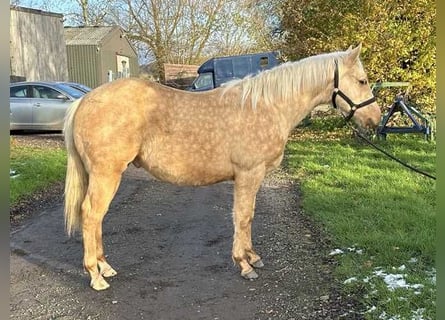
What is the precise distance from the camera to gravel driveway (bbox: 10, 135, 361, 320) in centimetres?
364

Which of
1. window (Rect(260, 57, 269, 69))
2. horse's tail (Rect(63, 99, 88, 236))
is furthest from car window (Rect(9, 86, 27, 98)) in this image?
horse's tail (Rect(63, 99, 88, 236))

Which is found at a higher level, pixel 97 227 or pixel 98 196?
pixel 98 196

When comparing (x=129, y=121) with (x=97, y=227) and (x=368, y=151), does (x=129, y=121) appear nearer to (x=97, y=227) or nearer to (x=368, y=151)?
(x=97, y=227)

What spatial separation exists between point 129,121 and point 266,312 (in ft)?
6.48

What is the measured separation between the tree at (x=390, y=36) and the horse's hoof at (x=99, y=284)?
10317mm

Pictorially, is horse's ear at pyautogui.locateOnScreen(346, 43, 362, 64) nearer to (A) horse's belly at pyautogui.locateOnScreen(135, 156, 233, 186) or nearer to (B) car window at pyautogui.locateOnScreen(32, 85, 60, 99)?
(A) horse's belly at pyautogui.locateOnScreen(135, 156, 233, 186)

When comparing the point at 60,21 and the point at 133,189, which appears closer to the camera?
the point at 133,189

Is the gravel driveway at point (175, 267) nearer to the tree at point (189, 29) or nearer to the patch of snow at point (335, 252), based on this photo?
the patch of snow at point (335, 252)

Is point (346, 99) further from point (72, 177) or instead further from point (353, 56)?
point (72, 177)

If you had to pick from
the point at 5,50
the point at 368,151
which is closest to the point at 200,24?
the point at 368,151

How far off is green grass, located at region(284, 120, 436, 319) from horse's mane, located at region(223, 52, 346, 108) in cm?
167

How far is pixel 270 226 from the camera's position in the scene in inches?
229

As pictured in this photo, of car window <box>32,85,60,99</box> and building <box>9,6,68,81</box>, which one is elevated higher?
building <box>9,6,68,81</box>

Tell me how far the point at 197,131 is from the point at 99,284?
161 centimetres
